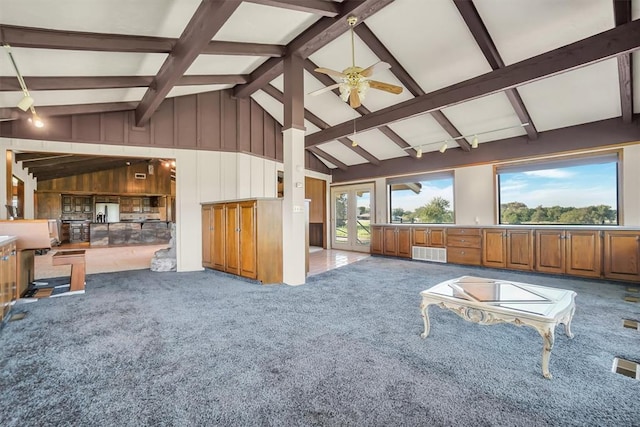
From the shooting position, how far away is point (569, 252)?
497 centimetres

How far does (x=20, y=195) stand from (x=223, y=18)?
8996 millimetres

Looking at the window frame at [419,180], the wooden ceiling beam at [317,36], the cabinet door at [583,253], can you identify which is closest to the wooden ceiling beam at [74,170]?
the wooden ceiling beam at [317,36]

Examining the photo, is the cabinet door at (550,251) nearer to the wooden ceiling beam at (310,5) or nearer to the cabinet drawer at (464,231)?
the cabinet drawer at (464,231)

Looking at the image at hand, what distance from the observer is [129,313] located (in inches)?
123

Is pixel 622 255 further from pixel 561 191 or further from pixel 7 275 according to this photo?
pixel 7 275

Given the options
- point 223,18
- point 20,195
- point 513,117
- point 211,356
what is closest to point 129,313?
point 211,356

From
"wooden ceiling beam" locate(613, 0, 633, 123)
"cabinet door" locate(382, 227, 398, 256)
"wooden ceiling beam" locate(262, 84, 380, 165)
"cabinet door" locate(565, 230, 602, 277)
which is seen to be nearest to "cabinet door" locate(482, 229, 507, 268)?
"cabinet door" locate(565, 230, 602, 277)

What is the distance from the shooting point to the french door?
8.78 m

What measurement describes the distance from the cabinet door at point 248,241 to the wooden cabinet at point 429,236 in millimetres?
4243

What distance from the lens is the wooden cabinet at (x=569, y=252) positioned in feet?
15.6

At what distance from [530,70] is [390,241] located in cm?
467

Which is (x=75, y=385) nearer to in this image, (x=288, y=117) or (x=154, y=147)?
(x=288, y=117)

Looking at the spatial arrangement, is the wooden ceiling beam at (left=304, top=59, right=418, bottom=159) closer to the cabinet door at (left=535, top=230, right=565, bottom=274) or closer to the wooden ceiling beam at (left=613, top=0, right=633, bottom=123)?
the cabinet door at (left=535, top=230, right=565, bottom=274)

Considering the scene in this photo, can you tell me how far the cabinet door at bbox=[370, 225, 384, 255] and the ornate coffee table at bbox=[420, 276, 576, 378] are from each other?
4.96 m
